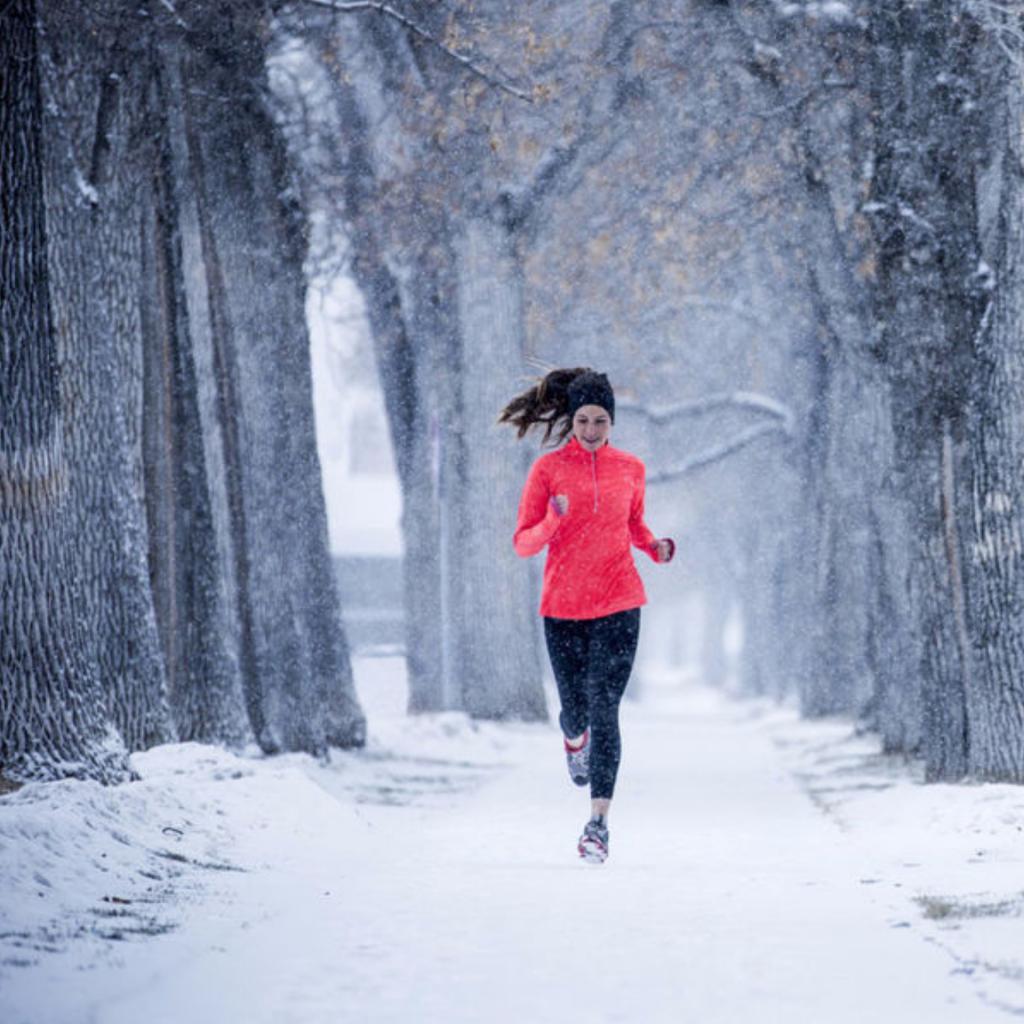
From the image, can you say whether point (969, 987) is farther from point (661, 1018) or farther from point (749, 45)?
point (749, 45)

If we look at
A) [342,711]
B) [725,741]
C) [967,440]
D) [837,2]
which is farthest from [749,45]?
[725,741]

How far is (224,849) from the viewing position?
28.1 ft

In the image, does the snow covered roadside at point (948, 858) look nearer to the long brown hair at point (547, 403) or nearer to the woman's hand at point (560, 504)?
the woman's hand at point (560, 504)

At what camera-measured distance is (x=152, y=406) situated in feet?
43.7

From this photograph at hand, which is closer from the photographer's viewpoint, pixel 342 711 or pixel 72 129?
pixel 72 129

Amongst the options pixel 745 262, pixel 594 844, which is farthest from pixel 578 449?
pixel 745 262

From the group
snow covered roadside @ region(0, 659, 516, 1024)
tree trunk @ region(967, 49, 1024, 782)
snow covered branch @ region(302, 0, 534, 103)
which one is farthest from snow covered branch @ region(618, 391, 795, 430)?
tree trunk @ region(967, 49, 1024, 782)

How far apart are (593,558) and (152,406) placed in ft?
18.7

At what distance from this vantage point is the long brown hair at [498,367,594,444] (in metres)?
8.72

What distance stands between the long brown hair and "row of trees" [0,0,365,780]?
96.1 inches

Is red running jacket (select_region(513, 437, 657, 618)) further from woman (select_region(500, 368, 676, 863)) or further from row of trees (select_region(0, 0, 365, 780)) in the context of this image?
row of trees (select_region(0, 0, 365, 780))

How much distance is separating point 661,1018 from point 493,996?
0.51 meters

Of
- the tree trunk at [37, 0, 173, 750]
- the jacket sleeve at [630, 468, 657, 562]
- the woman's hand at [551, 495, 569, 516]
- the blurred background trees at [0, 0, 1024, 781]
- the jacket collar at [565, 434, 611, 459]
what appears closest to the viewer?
the woman's hand at [551, 495, 569, 516]

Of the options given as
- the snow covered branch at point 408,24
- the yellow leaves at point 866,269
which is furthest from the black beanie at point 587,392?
the yellow leaves at point 866,269
